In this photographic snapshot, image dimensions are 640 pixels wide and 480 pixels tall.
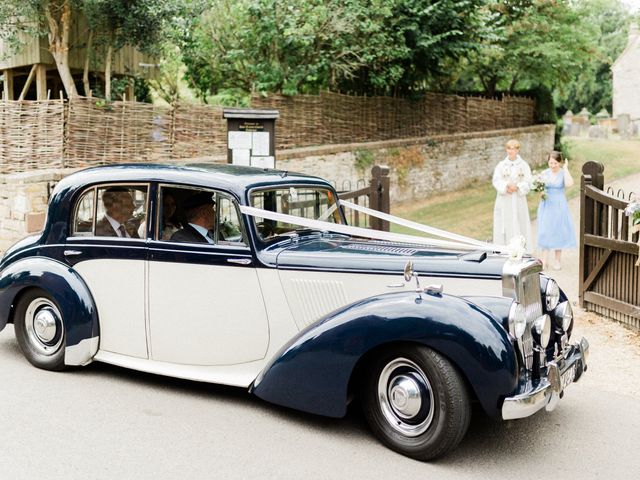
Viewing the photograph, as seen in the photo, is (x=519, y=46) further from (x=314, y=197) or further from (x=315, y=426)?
(x=315, y=426)

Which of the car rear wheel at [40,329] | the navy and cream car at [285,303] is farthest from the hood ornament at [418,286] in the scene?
the car rear wheel at [40,329]

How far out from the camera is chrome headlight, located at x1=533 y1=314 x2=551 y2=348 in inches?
173

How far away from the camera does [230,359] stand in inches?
199

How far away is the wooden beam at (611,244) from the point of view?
734 centimetres

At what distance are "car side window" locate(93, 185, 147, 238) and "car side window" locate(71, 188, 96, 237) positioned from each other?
0.06 meters

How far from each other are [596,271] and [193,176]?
4.86 meters

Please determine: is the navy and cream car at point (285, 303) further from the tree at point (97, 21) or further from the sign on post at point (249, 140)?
the tree at point (97, 21)

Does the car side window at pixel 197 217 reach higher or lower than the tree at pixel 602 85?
lower

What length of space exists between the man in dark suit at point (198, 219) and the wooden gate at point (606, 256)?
13.7 ft

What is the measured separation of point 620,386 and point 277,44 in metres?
14.1

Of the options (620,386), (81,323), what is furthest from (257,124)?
(620,386)

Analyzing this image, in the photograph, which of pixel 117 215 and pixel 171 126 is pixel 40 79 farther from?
pixel 117 215

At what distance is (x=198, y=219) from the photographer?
5293mm

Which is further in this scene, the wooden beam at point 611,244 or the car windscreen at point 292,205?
the wooden beam at point 611,244
